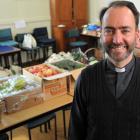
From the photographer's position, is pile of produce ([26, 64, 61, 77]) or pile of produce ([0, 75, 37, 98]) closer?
pile of produce ([0, 75, 37, 98])

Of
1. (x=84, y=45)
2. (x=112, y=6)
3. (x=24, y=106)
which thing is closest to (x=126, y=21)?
(x=112, y=6)

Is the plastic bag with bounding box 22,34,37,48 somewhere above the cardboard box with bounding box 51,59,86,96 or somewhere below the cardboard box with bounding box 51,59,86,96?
below

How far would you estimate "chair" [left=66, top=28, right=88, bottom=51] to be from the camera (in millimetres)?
5748

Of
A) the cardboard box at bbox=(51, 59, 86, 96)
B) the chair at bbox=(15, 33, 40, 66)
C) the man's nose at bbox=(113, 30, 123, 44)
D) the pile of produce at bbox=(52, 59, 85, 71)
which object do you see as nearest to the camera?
the man's nose at bbox=(113, 30, 123, 44)

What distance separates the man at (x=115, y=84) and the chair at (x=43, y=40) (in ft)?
15.1

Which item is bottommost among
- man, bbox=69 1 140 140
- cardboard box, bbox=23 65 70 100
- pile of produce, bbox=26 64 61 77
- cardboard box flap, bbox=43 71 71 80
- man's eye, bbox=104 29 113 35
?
cardboard box, bbox=23 65 70 100

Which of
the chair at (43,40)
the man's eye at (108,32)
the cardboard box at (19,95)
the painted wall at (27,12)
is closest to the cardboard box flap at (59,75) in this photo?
the cardboard box at (19,95)

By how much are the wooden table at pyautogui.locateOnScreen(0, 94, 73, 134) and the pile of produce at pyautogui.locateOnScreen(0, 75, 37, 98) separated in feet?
0.56

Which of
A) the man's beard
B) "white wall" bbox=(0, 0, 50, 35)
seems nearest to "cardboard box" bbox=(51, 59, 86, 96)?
the man's beard

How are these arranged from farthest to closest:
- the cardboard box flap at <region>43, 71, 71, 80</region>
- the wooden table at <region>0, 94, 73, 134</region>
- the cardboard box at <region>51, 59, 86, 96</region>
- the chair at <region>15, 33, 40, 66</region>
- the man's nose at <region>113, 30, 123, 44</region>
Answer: the chair at <region>15, 33, 40, 66</region> < the cardboard box at <region>51, 59, 86, 96</region> < the cardboard box flap at <region>43, 71, 71, 80</region> < the wooden table at <region>0, 94, 73, 134</region> < the man's nose at <region>113, 30, 123, 44</region>

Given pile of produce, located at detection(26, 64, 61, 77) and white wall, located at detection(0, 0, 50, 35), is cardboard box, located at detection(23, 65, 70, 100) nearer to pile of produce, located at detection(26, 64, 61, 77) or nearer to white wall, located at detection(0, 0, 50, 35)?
pile of produce, located at detection(26, 64, 61, 77)

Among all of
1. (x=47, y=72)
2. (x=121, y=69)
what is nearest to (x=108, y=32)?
(x=121, y=69)

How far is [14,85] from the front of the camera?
6.55ft

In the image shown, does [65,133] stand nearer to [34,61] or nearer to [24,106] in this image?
[24,106]
